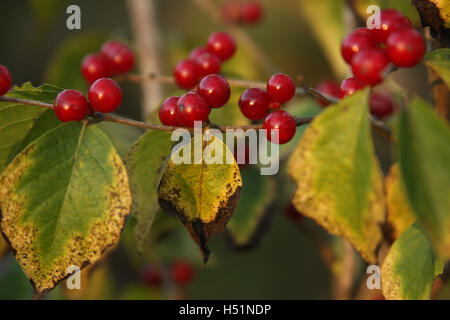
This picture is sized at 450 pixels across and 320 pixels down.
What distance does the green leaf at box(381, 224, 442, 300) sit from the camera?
0.55m

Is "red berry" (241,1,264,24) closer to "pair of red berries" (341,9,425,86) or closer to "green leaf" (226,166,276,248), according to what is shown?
"green leaf" (226,166,276,248)

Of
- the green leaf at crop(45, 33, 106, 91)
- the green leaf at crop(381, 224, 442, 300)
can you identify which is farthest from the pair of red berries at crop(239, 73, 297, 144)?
the green leaf at crop(45, 33, 106, 91)

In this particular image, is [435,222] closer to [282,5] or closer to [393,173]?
[393,173]

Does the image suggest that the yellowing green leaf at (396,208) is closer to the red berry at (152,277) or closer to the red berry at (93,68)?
the red berry at (93,68)

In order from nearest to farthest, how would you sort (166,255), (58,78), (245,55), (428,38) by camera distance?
(428,38) → (58,78) → (245,55) → (166,255)

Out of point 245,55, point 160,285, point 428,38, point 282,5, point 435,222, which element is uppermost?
point 282,5

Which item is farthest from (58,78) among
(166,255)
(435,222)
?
(435,222)

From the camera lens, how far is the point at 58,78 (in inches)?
48.8

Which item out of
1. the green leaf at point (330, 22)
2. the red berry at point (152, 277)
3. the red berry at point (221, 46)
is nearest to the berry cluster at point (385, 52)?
the red berry at point (221, 46)

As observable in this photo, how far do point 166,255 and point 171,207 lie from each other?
1.01 meters

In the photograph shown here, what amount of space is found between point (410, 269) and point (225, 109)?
1.74 ft

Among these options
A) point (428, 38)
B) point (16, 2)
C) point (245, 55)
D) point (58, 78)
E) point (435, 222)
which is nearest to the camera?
point (435, 222)

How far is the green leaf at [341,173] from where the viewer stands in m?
0.42

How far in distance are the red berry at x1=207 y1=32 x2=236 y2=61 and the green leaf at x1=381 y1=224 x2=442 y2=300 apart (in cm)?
44
